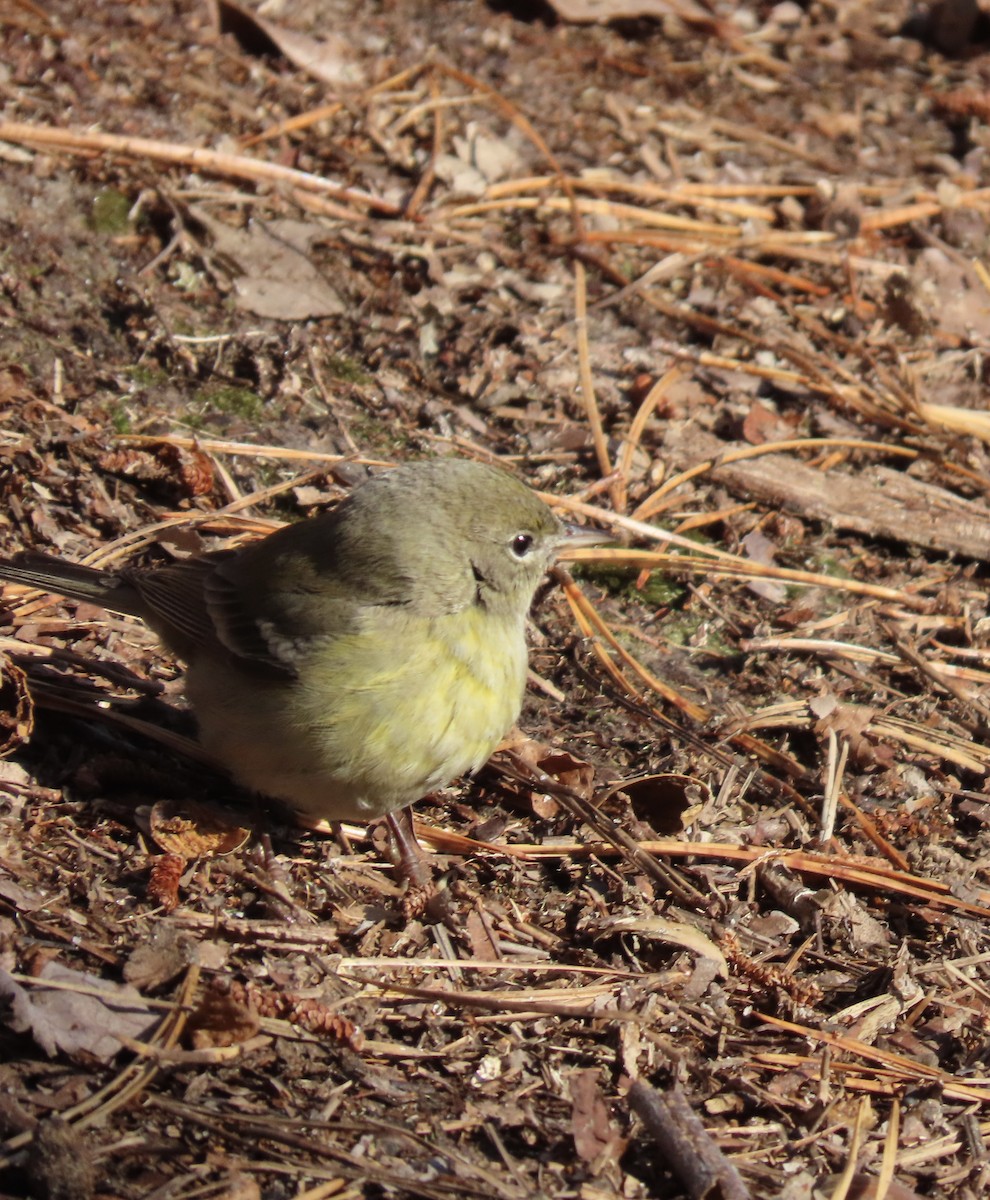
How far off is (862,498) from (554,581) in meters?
1.62

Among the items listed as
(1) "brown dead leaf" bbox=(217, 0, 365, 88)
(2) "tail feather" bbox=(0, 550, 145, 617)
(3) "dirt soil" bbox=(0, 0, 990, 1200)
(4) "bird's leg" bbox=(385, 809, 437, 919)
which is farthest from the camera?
(1) "brown dead leaf" bbox=(217, 0, 365, 88)

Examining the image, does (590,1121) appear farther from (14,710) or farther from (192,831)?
(14,710)

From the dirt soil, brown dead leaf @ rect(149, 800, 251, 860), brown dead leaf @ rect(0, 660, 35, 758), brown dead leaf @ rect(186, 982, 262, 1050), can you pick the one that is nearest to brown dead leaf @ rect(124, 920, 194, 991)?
the dirt soil

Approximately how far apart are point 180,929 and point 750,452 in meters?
3.71

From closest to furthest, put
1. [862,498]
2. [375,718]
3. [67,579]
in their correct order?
[375,718] < [67,579] < [862,498]

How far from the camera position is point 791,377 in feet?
23.3

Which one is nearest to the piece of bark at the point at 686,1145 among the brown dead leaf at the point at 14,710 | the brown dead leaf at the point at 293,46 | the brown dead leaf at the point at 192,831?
the brown dead leaf at the point at 192,831

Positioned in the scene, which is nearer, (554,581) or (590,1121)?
(590,1121)

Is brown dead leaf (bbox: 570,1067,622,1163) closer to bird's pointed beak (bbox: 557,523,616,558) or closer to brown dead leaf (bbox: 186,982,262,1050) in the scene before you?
brown dead leaf (bbox: 186,982,262,1050)

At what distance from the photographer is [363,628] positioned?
4672mm

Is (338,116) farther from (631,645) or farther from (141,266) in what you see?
(631,645)

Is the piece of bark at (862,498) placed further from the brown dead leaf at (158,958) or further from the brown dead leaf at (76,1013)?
the brown dead leaf at (76,1013)

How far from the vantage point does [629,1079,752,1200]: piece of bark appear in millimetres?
3634

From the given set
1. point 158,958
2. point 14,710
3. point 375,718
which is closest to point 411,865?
point 375,718
